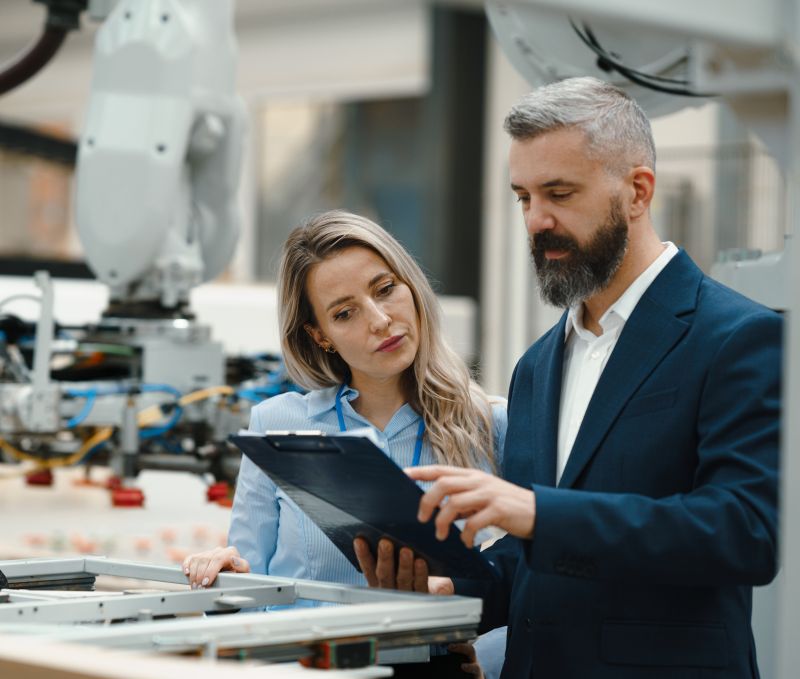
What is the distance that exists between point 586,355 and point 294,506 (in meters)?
0.51

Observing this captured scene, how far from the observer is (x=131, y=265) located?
4043 millimetres

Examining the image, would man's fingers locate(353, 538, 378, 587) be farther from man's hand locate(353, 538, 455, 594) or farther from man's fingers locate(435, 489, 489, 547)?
man's fingers locate(435, 489, 489, 547)

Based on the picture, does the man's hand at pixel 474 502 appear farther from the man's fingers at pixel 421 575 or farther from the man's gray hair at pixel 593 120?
the man's gray hair at pixel 593 120

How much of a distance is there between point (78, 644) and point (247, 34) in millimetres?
10258

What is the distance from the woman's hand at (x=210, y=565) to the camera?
6.03 feet

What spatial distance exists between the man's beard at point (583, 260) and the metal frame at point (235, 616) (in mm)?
398

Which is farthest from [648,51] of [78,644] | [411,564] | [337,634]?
[78,644]

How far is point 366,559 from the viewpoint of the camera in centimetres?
178

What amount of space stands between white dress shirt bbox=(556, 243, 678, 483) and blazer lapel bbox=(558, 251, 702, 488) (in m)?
0.02

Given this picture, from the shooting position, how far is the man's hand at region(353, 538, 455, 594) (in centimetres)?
174

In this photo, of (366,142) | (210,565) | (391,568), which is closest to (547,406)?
(391,568)

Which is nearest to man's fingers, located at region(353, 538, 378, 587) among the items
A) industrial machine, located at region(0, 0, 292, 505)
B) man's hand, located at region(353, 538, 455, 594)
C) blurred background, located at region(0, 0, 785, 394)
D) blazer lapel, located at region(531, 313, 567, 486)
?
man's hand, located at region(353, 538, 455, 594)

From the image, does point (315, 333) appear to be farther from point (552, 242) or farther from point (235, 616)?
point (235, 616)

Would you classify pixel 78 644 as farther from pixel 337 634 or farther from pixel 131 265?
pixel 131 265
